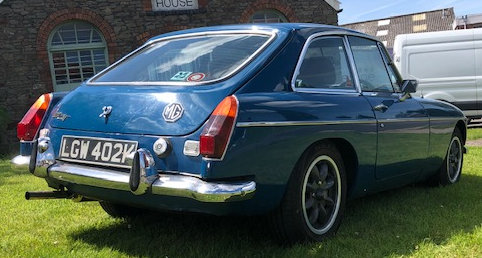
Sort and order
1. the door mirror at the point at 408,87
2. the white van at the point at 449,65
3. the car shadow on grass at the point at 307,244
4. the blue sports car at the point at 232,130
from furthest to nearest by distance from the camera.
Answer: the white van at the point at 449,65
the door mirror at the point at 408,87
the car shadow on grass at the point at 307,244
the blue sports car at the point at 232,130

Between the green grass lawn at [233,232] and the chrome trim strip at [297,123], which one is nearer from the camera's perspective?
the chrome trim strip at [297,123]

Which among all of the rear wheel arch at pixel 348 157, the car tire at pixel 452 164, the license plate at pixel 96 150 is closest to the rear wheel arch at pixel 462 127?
the car tire at pixel 452 164

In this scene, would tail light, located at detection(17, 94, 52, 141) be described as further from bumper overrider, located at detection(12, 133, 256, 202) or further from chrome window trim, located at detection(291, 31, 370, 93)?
chrome window trim, located at detection(291, 31, 370, 93)

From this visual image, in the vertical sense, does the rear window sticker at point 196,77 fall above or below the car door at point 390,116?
Answer: above

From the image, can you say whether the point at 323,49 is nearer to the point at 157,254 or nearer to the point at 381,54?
the point at 381,54

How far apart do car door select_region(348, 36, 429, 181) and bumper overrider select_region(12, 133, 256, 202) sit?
1564 mm

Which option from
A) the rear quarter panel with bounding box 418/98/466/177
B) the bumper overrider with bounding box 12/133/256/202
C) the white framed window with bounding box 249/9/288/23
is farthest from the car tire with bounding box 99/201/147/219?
the white framed window with bounding box 249/9/288/23

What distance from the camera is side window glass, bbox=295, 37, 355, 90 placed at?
131 inches

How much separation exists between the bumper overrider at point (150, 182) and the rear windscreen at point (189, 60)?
2.17 ft

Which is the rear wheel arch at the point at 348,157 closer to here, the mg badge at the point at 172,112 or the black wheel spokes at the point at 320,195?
the black wheel spokes at the point at 320,195

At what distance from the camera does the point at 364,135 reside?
3.57m

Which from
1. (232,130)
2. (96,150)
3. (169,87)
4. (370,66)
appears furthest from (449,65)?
(96,150)

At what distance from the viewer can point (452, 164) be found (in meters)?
5.30

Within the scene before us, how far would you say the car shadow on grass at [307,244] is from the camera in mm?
3125
